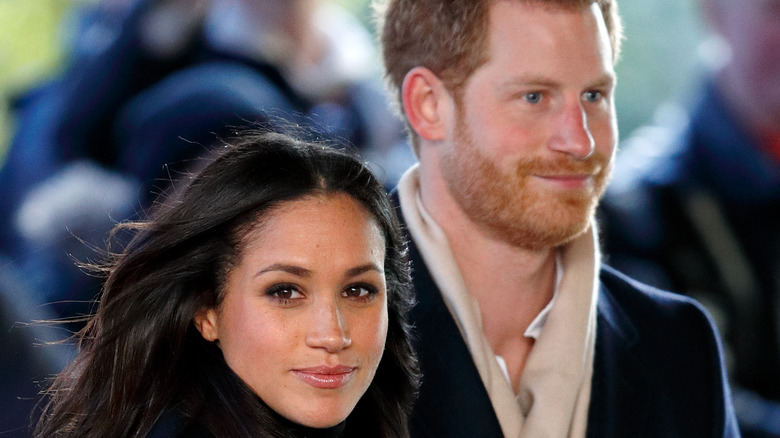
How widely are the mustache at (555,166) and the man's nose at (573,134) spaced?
0.04 ft

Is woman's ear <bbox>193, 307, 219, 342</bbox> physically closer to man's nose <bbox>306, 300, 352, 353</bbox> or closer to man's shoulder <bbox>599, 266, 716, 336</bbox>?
man's nose <bbox>306, 300, 352, 353</bbox>

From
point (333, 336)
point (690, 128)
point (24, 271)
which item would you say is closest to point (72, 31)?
point (24, 271)

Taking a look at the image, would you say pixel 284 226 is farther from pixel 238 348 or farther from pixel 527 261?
pixel 527 261

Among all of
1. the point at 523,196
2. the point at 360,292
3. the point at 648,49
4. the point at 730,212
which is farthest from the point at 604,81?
the point at 648,49

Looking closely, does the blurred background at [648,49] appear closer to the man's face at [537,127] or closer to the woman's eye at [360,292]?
the man's face at [537,127]

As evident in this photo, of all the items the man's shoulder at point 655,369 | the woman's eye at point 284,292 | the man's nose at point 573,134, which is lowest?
the man's shoulder at point 655,369

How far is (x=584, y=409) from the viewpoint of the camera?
1.84 metres

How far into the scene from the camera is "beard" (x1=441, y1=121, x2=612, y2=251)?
71.1 inches

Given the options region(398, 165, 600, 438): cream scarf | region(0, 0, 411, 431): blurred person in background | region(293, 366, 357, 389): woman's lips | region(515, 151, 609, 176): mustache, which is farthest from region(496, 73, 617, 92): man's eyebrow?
region(0, 0, 411, 431): blurred person in background

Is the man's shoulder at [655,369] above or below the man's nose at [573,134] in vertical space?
below

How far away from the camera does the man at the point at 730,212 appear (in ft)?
9.93

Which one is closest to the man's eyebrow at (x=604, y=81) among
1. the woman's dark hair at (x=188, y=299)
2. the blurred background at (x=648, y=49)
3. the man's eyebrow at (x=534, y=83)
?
the man's eyebrow at (x=534, y=83)

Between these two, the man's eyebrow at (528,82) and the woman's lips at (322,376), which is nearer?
the woman's lips at (322,376)

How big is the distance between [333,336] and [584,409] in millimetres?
700
